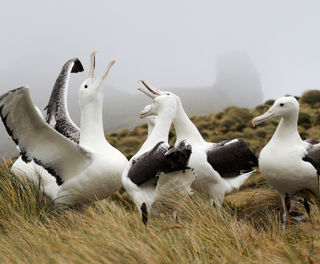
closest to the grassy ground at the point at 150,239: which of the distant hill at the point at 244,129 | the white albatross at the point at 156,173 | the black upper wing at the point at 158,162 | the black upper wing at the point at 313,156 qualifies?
the white albatross at the point at 156,173

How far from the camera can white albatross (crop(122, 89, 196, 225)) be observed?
3.66 metres

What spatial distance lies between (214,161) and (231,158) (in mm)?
270

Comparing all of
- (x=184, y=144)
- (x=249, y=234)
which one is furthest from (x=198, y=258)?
(x=184, y=144)

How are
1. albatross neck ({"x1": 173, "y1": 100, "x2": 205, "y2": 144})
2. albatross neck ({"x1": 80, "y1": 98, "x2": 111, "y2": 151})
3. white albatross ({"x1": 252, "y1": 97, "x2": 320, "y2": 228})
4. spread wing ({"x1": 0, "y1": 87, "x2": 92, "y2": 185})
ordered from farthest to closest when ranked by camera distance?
albatross neck ({"x1": 173, "y1": 100, "x2": 205, "y2": 144})
albatross neck ({"x1": 80, "y1": 98, "x2": 111, "y2": 151})
white albatross ({"x1": 252, "y1": 97, "x2": 320, "y2": 228})
spread wing ({"x1": 0, "y1": 87, "x2": 92, "y2": 185})

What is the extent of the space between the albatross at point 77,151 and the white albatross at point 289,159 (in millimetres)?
1646

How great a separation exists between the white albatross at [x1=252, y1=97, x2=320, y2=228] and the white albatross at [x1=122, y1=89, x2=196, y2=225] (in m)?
1.24

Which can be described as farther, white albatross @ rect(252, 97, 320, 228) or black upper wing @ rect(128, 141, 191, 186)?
white albatross @ rect(252, 97, 320, 228)

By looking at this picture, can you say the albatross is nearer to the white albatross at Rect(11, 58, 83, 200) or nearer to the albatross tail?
the white albatross at Rect(11, 58, 83, 200)

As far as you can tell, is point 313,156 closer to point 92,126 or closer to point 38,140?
point 92,126

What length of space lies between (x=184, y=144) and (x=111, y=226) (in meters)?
0.91

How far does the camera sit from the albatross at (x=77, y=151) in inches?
173

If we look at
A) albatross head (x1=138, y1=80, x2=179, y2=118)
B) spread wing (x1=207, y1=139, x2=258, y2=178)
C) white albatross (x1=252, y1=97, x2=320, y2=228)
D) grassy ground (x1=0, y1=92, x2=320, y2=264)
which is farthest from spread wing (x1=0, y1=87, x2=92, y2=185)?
white albatross (x1=252, y1=97, x2=320, y2=228)

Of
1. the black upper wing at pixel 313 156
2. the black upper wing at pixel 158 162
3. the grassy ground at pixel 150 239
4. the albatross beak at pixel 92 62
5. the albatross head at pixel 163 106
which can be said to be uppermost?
the albatross beak at pixel 92 62

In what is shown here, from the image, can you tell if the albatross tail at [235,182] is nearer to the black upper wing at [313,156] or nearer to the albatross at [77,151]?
the black upper wing at [313,156]
